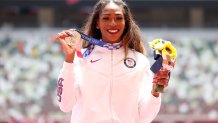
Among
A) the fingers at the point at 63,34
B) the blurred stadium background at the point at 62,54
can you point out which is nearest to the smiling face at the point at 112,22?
the fingers at the point at 63,34

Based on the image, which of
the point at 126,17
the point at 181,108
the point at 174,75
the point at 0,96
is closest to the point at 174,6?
the point at 174,75

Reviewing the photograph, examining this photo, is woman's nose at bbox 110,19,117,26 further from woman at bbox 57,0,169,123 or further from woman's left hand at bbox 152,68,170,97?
woman's left hand at bbox 152,68,170,97

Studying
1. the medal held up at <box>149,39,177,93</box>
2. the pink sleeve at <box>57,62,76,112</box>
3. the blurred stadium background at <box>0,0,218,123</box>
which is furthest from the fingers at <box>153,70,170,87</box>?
the blurred stadium background at <box>0,0,218,123</box>

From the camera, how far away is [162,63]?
2242mm

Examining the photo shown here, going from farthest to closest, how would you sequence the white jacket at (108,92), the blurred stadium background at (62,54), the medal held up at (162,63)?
the blurred stadium background at (62,54) → the white jacket at (108,92) → the medal held up at (162,63)

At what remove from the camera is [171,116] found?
6141 millimetres

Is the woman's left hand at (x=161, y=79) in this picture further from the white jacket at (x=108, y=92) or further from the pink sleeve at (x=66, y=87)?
the pink sleeve at (x=66, y=87)

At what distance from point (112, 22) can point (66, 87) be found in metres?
0.32

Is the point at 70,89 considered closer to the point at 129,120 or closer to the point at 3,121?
the point at 129,120

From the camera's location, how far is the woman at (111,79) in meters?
2.33

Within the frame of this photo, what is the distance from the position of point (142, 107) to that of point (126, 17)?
14.2 inches

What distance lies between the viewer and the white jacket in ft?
7.68

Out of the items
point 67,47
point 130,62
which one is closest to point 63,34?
point 67,47

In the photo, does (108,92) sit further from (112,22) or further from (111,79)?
(112,22)
